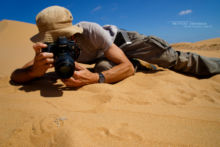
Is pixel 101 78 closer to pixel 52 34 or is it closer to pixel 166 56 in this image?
pixel 52 34

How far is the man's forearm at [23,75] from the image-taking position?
1.64m

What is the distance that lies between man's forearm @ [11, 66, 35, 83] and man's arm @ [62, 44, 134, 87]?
486 mm

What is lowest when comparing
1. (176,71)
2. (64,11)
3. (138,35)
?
(176,71)

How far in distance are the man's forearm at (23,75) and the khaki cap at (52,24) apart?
41 cm

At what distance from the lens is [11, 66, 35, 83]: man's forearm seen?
1645 mm

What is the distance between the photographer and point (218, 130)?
0.81 meters

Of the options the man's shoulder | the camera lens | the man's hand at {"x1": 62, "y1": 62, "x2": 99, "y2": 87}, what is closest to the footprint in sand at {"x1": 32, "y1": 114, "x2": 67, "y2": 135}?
the camera lens

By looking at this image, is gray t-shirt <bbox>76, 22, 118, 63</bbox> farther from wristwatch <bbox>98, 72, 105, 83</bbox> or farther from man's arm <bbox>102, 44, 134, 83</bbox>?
wristwatch <bbox>98, 72, 105, 83</bbox>

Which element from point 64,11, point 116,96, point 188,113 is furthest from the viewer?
point 64,11

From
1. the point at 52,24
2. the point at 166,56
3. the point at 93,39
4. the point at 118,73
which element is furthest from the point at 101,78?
the point at 166,56

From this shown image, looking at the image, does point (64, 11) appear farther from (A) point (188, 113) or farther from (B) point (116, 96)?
(A) point (188, 113)

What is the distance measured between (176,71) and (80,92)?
5.40 ft

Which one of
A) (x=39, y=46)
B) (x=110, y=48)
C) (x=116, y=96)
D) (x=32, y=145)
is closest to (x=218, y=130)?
(x=116, y=96)

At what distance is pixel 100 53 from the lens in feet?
6.61
